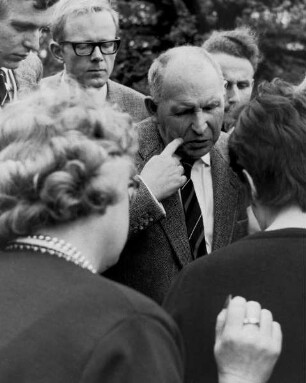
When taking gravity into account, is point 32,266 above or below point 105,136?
below

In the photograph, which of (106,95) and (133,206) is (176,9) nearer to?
(106,95)

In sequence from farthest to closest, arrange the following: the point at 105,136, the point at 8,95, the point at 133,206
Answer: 1. the point at 8,95
2. the point at 133,206
3. the point at 105,136

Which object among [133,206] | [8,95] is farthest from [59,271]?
[8,95]

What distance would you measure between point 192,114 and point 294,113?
1.34 metres

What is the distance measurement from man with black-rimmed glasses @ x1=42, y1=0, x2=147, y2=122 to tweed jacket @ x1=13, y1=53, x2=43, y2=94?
0.17 metres

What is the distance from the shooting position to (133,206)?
14.0ft

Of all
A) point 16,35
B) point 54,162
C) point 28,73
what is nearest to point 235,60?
point 28,73

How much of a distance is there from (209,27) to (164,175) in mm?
9807

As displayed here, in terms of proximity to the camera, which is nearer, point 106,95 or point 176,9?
point 106,95

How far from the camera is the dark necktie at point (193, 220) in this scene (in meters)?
4.37

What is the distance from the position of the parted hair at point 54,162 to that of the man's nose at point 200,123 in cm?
193

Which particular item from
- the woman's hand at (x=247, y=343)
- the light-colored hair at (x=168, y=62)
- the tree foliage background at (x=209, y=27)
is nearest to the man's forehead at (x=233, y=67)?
the light-colored hair at (x=168, y=62)

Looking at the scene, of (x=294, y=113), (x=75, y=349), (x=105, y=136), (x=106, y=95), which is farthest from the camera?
(x=106, y=95)

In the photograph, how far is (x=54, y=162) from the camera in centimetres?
236
